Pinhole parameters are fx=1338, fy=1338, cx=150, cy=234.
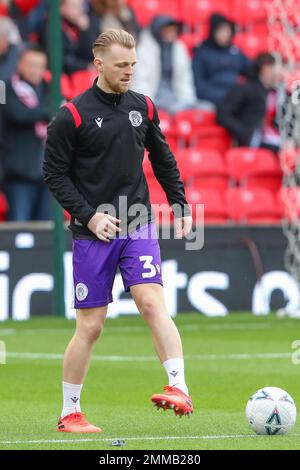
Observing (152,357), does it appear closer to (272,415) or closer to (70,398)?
(70,398)

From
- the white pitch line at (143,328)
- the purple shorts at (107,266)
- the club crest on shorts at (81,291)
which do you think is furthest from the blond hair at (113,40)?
the white pitch line at (143,328)

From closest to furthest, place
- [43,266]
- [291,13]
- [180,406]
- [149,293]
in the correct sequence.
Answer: [180,406] → [149,293] → [43,266] → [291,13]

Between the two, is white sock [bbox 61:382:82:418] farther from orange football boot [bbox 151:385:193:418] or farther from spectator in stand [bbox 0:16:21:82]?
spectator in stand [bbox 0:16:21:82]

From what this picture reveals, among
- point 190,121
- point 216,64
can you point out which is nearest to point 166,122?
point 190,121

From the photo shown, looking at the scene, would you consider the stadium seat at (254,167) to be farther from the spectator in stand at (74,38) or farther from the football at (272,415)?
the football at (272,415)

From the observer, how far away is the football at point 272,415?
714 centimetres

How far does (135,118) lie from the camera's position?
25.0ft

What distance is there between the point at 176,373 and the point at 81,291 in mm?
711

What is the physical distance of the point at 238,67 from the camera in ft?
61.6

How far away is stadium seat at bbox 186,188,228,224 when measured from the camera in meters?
17.2

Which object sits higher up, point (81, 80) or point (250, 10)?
point (250, 10)
